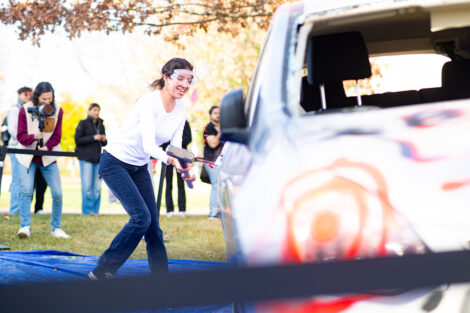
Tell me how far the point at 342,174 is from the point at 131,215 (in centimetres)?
306

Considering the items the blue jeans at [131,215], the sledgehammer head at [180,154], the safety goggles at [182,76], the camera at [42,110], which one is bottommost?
the blue jeans at [131,215]

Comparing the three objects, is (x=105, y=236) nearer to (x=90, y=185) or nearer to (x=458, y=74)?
(x=90, y=185)

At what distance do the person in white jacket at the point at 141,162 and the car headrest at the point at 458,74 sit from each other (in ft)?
6.59

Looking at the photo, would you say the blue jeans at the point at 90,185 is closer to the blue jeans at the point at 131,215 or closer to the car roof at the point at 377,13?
the blue jeans at the point at 131,215

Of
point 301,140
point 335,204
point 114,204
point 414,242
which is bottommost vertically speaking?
point 114,204

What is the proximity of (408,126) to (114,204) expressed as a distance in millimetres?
15413

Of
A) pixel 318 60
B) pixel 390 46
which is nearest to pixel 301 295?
pixel 318 60

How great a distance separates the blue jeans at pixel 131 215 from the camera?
474 cm

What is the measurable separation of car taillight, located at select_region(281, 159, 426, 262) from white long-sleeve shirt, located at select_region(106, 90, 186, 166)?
2.83 meters

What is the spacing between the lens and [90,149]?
12234mm

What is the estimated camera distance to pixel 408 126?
221cm

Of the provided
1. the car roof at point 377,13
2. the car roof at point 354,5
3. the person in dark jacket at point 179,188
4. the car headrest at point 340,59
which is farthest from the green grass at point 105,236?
the car roof at point 354,5

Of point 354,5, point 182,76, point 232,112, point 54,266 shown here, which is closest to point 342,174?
point 232,112

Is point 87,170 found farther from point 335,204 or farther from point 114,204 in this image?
point 335,204
